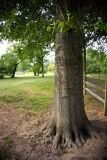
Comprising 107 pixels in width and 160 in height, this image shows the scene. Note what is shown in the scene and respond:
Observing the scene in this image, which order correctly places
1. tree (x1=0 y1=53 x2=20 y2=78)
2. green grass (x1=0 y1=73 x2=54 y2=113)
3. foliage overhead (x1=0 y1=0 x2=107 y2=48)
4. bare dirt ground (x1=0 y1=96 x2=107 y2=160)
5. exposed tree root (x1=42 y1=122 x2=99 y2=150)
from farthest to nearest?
tree (x1=0 y1=53 x2=20 y2=78) → green grass (x1=0 y1=73 x2=54 y2=113) → exposed tree root (x1=42 y1=122 x2=99 y2=150) → bare dirt ground (x1=0 y1=96 x2=107 y2=160) → foliage overhead (x1=0 y1=0 x2=107 y2=48)

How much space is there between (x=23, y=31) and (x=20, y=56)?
0.88 metres

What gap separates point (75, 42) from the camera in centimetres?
300

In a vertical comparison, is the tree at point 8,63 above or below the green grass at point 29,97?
above

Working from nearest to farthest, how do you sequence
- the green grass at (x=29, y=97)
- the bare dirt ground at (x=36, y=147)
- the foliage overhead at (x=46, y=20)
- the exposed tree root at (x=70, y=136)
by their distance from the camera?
1. the foliage overhead at (x=46, y=20)
2. the bare dirt ground at (x=36, y=147)
3. the exposed tree root at (x=70, y=136)
4. the green grass at (x=29, y=97)

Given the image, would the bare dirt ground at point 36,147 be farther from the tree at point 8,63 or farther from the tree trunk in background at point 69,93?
the tree at point 8,63

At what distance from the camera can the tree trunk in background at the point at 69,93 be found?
9.75ft

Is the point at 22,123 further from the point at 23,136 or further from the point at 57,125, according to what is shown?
the point at 57,125

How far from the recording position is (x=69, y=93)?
3066 mm

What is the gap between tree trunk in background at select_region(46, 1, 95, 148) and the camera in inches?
117

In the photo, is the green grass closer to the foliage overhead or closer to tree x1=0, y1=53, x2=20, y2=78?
the foliage overhead

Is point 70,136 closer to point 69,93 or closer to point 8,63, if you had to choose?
point 69,93

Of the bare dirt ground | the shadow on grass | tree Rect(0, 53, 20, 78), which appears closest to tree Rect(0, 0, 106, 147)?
the bare dirt ground

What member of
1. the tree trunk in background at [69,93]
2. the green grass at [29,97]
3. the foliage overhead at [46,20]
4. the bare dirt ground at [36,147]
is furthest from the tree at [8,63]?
the tree trunk in background at [69,93]

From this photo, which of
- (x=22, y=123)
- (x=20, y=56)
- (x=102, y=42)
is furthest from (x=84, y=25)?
(x=102, y=42)
